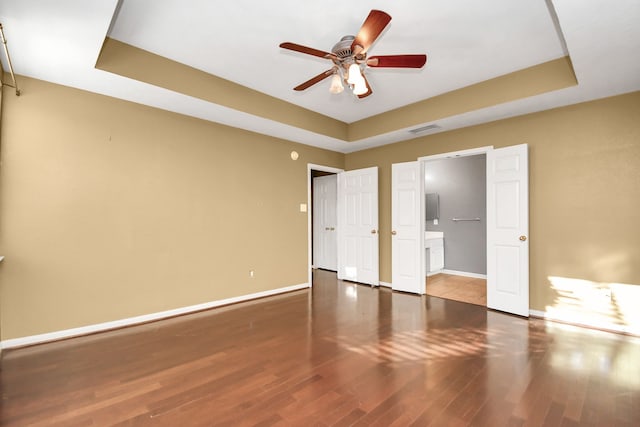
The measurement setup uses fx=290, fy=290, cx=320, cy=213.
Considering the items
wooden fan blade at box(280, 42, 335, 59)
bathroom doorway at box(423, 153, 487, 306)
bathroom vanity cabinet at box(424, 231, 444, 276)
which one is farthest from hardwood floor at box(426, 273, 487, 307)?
wooden fan blade at box(280, 42, 335, 59)

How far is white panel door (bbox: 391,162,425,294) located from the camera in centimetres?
486

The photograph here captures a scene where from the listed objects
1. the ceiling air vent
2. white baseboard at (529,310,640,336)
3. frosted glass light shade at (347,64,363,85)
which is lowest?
white baseboard at (529,310,640,336)

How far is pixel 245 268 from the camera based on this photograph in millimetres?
4488

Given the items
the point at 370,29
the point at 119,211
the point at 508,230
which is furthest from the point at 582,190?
the point at 119,211

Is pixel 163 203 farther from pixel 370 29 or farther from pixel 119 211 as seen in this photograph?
pixel 370 29

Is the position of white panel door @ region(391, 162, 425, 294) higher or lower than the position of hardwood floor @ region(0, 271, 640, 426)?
higher

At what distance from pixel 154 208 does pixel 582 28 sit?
4523 millimetres

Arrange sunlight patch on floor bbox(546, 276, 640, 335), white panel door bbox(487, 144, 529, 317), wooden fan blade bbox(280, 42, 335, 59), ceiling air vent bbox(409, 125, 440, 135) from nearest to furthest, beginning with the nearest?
wooden fan blade bbox(280, 42, 335, 59), sunlight patch on floor bbox(546, 276, 640, 335), white panel door bbox(487, 144, 529, 317), ceiling air vent bbox(409, 125, 440, 135)

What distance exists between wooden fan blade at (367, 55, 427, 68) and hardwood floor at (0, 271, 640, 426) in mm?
2508

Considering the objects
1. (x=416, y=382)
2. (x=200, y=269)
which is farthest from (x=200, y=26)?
(x=416, y=382)

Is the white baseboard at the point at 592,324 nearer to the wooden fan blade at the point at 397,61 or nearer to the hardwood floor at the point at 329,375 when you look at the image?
the hardwood floor at the point at 329,375

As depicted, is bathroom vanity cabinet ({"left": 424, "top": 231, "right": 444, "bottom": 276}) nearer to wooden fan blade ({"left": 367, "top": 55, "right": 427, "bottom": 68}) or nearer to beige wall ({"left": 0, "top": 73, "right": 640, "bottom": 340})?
beige wall ({"left": 0, "top": 73, "right": 640, "bottom": 340})

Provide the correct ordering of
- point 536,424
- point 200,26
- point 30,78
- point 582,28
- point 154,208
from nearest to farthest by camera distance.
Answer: point 536,424 → point 582,28 → point 200,26 → point 30,78 → point 154,208

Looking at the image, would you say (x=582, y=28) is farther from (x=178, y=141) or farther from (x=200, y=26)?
(x=178, y=141)
